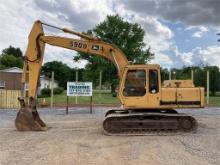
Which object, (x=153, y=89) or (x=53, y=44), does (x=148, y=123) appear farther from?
(x=53, y=44)

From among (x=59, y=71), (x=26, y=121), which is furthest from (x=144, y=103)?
(x=59, y=71)

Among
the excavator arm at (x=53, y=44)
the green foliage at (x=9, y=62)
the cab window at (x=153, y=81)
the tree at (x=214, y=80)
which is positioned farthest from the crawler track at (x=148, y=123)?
the green foliage at (x=9, y=62)

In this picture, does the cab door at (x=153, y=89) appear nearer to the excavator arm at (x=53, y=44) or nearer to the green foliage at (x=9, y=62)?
the excavator arm at (x=53, y=44)

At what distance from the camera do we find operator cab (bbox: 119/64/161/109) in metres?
14.1

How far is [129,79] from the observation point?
46.9 feet

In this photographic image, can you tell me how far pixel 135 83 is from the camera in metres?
14.2

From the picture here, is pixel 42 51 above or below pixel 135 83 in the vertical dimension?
above

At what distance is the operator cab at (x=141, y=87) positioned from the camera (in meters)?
14.1

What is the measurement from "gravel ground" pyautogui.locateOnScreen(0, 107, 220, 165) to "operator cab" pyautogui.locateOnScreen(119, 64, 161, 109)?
61.6 inches

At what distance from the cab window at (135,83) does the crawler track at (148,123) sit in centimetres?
74

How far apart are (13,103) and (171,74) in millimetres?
11143

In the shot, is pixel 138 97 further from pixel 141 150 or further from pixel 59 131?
pixel 141 150

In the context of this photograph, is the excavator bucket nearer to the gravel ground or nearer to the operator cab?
the gravel ground

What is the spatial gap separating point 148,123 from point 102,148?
3.46 m
